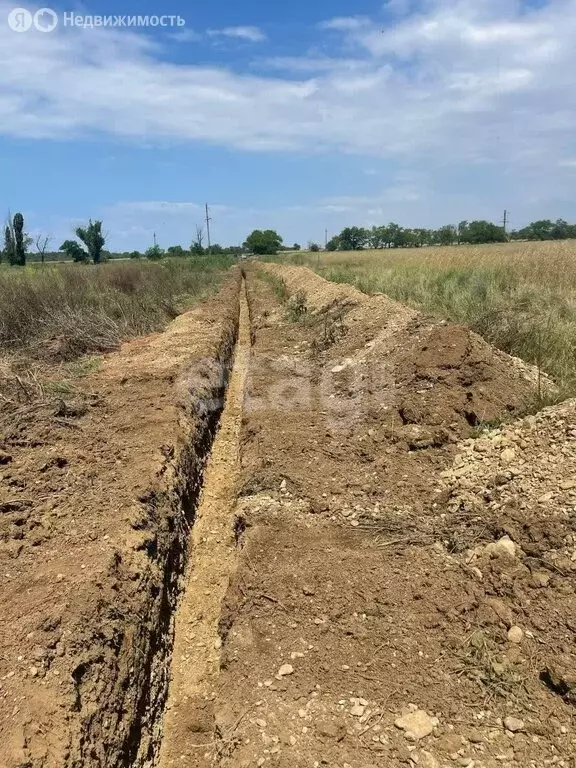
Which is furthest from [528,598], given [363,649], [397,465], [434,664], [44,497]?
[44,497]

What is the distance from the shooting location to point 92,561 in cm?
377

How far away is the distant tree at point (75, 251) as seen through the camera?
4781cm

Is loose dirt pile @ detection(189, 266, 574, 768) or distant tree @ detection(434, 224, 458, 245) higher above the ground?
distant tree @ detection(434, 224, 458, 245)

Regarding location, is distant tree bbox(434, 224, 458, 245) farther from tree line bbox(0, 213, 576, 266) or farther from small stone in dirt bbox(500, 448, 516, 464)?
small stone in dirt bbox(500, 448, 516, 464)

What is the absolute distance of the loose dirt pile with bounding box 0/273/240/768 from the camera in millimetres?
2758

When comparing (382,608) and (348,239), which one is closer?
(382,608)

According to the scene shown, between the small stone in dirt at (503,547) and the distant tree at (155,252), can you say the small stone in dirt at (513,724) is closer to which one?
the small stone in dirt at (503,547)

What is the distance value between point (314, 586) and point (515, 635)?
4.18 ft

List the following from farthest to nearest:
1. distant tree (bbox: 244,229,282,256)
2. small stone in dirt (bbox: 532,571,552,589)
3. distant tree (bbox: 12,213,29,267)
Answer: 1. distant tree (bbox: 244,229,282,256)
2. distant tree (bbox: 12,213,29,267)
3. small stone in dirt (bbox: 532,571,552,589)

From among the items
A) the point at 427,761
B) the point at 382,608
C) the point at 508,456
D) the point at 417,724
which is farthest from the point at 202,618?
the point at 508,456

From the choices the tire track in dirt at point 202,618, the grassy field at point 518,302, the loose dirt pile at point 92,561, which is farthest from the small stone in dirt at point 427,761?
the grassy field at point 518,302

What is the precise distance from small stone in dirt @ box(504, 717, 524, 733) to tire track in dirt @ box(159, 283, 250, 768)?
1.56 m

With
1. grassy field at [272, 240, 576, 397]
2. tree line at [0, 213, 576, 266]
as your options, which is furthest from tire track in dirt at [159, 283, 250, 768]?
tree line at [0, 213, 576, 266]

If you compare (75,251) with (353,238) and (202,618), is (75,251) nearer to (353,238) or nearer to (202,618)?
(353,238)
